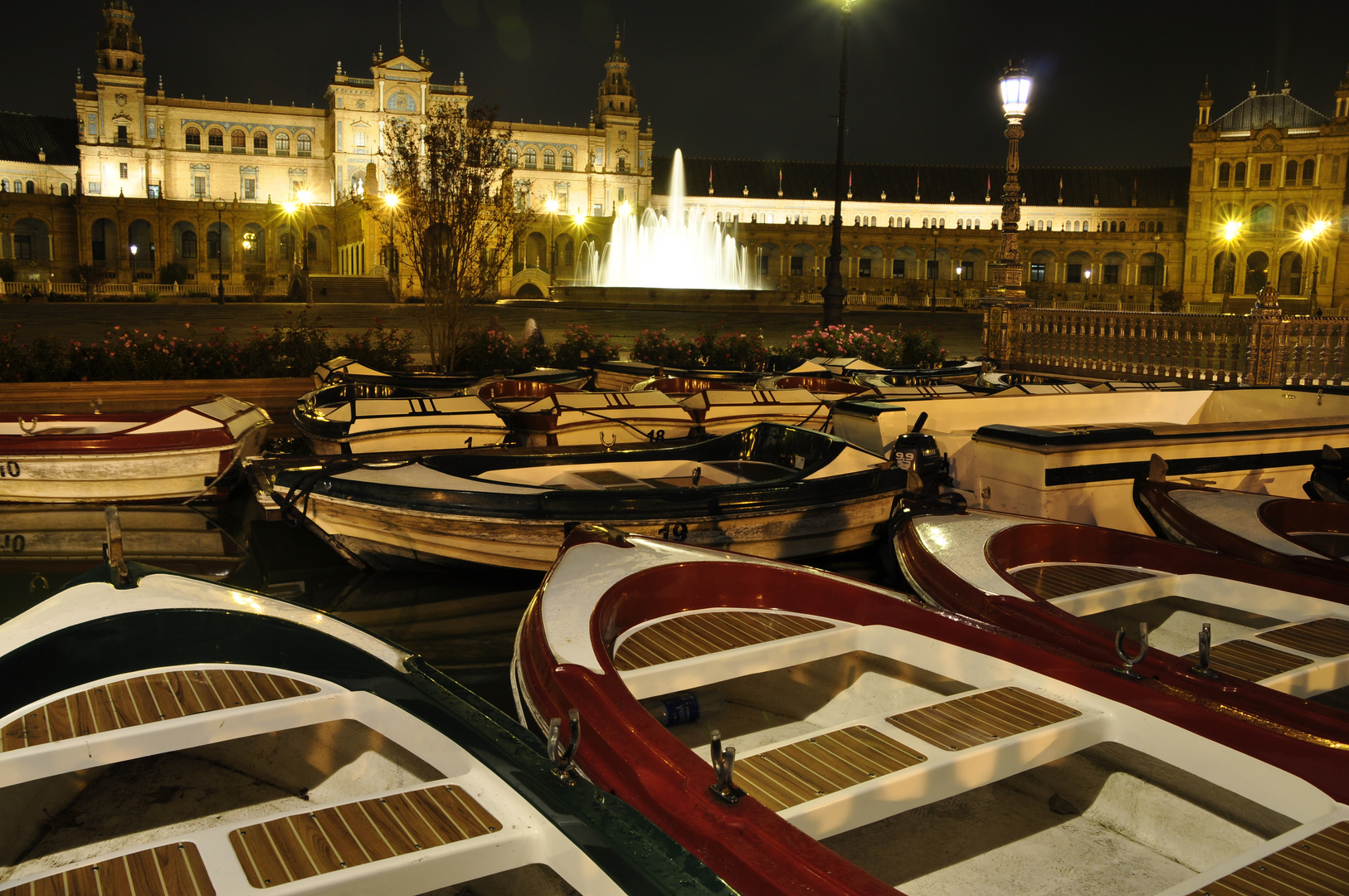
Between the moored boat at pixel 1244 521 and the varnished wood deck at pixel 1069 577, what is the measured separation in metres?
0.80

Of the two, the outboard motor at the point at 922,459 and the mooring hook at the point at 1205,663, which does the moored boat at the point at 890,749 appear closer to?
the mooring hook at the point at 1205,663

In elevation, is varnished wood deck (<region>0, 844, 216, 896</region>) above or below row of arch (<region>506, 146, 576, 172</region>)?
below

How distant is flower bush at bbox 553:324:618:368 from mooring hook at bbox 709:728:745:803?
1471 centimetres

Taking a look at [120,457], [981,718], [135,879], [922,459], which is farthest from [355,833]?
[120,457]

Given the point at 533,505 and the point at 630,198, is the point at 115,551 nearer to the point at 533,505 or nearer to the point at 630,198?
the point at 533,505

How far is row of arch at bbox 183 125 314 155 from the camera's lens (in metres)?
82.5

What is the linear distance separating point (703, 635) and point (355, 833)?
1513mm

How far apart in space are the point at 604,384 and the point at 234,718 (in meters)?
12.2

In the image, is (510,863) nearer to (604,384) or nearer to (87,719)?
(87,719)

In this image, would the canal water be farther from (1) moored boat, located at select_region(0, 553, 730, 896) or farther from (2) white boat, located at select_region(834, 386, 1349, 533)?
(1) moored boat, located at select_region(0, 553, 730, 896)

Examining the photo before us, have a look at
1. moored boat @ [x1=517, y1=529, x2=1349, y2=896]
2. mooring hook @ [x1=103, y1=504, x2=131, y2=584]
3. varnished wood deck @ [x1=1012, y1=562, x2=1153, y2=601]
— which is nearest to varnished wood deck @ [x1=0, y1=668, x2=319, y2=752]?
mooring hook @ [x1=103, y1=504, x2=131, y2=584]

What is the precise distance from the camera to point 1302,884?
6.43 ft

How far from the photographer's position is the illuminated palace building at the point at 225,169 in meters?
70.7

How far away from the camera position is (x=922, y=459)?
732 centimetres
